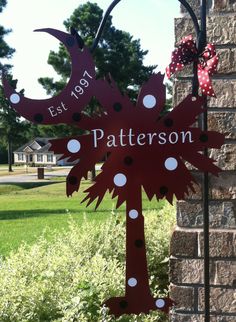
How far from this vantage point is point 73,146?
2057mm

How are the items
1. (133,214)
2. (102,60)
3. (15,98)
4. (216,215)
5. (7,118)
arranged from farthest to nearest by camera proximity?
(7,118)
(102,60)
(216,215)
(133,214)
(15,98)

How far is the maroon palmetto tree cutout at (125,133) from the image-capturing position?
202 centimetres

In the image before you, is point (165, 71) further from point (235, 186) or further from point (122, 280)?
point (122, 280)

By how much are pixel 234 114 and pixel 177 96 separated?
280 millimetres

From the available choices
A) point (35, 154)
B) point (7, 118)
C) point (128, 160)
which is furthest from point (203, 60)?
point (35, 154)

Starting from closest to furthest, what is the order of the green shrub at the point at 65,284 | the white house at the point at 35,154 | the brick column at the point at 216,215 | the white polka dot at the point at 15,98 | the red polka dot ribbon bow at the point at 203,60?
the white polka dot at the point at 15,98 → the red polka dot ribbon bow at the point at 203,60 → the brick column at the point at 216,215 → the green shrub at the point at 65,284 → the white house at the point at 35,154

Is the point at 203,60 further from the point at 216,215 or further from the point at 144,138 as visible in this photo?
the point at 216,215

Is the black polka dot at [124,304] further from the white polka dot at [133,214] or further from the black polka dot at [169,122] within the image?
the black polka dot at [169,122]

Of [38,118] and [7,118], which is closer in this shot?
[38,118]

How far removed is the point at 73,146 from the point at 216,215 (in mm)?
799

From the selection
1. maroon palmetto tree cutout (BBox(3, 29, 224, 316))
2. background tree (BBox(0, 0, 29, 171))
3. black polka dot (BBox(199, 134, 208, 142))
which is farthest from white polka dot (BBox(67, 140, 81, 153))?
background tree (BBox(0, 0, 29, 171))

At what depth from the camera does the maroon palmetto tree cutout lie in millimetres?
2023

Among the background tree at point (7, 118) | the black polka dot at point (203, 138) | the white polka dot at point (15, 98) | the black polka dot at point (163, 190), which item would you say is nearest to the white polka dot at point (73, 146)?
the white polka dot at point (15, 98)

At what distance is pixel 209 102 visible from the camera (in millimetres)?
2385
